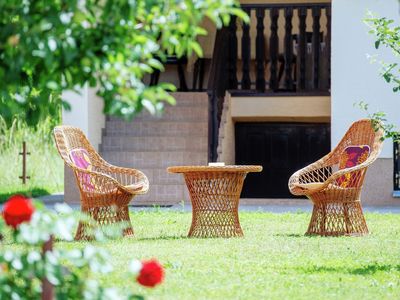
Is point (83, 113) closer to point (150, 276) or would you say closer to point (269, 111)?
point (269, 111)

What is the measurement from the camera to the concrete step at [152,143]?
41.3 ft

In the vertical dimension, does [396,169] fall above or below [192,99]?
below

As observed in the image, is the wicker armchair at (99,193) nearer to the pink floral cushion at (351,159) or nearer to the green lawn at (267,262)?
the green lawn at (267,262)

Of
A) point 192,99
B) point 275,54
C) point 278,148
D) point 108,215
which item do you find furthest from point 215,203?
point 278,148

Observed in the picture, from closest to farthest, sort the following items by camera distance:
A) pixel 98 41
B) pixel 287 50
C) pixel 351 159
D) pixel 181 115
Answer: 1. pixel 98 41
2. pixel 351 159
3. pixel 287 50
4. pixel 181 115

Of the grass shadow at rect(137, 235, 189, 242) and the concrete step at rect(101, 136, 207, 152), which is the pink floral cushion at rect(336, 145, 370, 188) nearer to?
the grass shadow at rect(137, 235, 189, 242)

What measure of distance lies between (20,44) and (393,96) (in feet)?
29.3

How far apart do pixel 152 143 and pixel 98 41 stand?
9.43 meters

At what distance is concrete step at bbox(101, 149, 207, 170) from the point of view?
12.3 metres

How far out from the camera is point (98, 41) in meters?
3.21

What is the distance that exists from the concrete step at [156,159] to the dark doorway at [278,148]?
125 cm

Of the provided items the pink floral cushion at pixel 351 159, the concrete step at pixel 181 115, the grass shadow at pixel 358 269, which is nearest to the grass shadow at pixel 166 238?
the pink floral cushion at pixel 351 159

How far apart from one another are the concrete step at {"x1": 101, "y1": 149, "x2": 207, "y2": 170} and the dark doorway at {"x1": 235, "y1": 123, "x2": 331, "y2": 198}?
125 cm

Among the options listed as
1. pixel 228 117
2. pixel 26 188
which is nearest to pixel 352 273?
pixel 228 117
